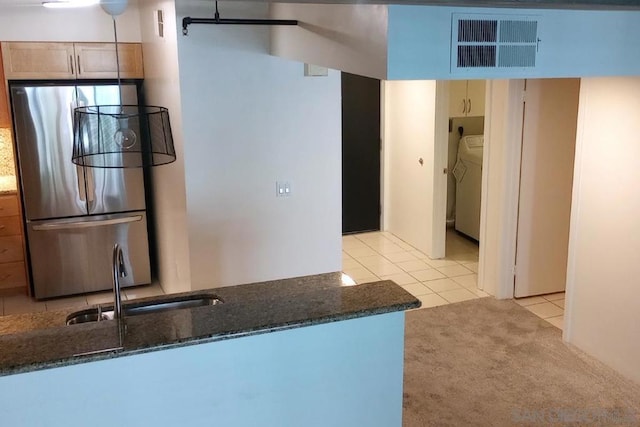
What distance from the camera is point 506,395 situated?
3.56 m

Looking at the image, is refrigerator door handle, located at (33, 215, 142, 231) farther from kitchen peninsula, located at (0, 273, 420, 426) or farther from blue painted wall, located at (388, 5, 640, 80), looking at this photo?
blue painted wall, located at (388, 5, 640, 80)

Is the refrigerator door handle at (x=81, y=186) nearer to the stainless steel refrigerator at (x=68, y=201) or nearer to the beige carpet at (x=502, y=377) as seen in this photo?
the stainless steel refrigerator at (x=68, y=201)

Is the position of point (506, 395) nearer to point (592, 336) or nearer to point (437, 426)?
point (437, 426)

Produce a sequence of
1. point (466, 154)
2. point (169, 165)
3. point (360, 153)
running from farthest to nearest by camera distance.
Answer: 1. point (360, 153)
2. point (466, 154)
3. point (169, 165)

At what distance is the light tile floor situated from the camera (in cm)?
493

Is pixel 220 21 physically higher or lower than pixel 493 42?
higher

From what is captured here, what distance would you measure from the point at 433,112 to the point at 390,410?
374 centimetres

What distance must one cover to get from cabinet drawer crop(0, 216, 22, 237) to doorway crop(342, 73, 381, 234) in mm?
3147

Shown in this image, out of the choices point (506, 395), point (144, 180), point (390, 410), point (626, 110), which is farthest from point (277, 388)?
point (144, 180)

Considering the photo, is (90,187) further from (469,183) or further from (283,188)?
(469,183)

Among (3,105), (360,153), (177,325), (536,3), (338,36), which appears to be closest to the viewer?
(177,325)

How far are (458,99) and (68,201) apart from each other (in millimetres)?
3886

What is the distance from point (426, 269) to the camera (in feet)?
18.6

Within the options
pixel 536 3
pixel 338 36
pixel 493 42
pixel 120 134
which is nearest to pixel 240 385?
pixel 120 134
